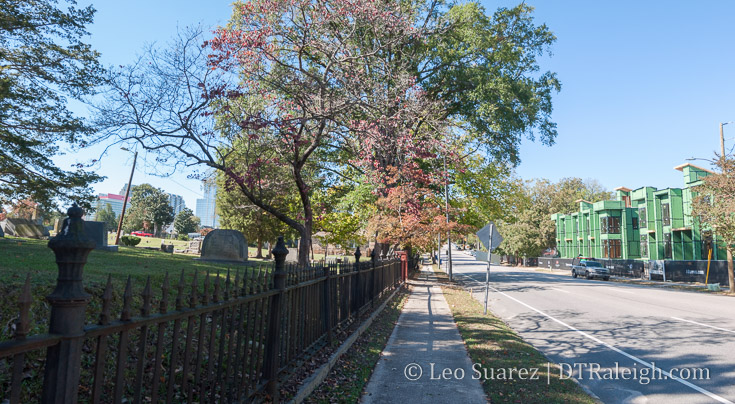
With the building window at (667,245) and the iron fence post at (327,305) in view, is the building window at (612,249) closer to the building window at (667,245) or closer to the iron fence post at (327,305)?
the building window at (667,245)

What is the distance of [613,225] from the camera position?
5347cm

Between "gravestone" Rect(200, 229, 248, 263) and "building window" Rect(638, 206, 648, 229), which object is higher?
"building window" Rect(638, 206, 648, 229)

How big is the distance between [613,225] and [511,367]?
2122 inches

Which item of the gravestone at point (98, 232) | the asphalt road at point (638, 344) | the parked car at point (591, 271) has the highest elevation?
the gravestone at point (98, 232)

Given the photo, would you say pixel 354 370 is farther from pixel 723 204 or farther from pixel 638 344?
pixel 723 204

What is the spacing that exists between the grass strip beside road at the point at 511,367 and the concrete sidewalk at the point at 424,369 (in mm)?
200

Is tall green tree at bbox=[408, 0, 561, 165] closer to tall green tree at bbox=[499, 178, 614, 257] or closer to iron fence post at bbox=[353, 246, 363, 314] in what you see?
iron fence post at bbox=[353, 246, 363, 314]

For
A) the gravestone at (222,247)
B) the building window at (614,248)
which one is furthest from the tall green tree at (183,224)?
the gravestone at (222,247)

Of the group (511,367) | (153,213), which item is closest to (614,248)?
(511,367)

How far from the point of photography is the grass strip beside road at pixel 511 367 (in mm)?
5410

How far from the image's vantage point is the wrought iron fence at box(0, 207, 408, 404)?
194 centimetres

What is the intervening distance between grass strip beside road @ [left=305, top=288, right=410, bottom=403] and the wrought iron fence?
16.7 inches

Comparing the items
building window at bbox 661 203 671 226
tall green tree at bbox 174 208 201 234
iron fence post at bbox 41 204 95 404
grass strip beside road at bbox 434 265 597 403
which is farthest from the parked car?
tall green tree at bbox 174 208 201 234

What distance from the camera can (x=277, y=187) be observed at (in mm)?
15328
